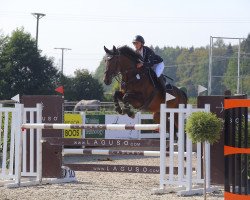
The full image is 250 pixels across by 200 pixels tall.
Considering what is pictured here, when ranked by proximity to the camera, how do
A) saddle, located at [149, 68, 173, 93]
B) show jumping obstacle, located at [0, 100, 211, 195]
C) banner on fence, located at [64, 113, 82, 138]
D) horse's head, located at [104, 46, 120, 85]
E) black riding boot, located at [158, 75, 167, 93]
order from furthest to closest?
banner on fence, located at [64, 113, 82, 138] → black riding boot, located at [158, 75, 167, 93] → saddle, located at [149, 68, 173, 93] → horse's head, located at [104, 46, 120, 85] → show jumping obstacle, located at [0, 100, 211, 195]

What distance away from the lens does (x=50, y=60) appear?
120 ft

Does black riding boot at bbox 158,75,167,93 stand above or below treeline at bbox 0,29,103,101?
below

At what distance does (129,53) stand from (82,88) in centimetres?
3267

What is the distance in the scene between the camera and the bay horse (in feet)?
28.2

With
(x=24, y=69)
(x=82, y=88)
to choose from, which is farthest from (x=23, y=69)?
(x=82, y=88)

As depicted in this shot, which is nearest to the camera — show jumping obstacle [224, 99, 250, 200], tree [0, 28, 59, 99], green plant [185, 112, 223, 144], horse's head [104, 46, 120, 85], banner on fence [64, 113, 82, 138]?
show jumping obstacle [224, 99, 250, 200]

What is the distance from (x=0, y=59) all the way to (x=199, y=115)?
3091 cm

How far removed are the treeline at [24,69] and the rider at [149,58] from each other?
25128 millimetres

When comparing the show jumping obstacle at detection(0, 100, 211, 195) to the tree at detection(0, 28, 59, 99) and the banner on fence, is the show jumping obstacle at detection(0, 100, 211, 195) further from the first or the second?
the tree at detection(0, 28, 59, 99)

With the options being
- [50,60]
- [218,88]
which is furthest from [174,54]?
[50,60]

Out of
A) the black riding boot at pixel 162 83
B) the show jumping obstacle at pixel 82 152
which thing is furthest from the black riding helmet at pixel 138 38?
the show jumping obstacle at pixel 82 152

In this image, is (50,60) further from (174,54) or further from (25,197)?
(174,54)

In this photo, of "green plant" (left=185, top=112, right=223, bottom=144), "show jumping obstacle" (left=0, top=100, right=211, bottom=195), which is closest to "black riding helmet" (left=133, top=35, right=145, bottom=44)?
"show jumping obstacle" (left=0, top=100, right=211, bottom=195)

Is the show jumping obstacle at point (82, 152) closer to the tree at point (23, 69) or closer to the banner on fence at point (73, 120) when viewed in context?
the banner on fence at point (73, 120)
